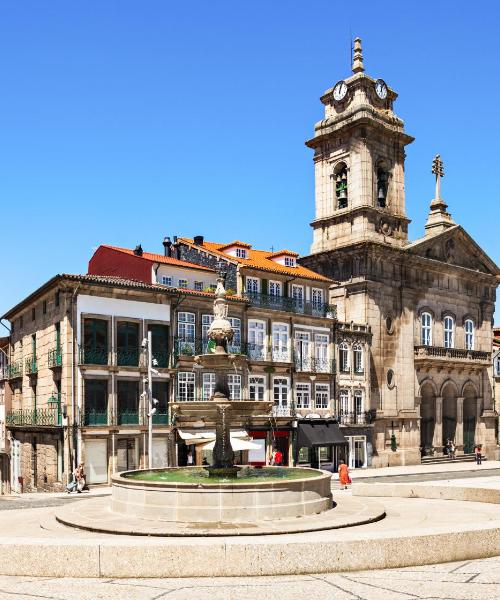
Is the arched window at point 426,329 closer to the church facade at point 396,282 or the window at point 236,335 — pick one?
the church facade at point 396,282

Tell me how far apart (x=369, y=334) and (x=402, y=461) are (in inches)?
338

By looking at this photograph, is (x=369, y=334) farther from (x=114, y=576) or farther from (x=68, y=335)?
(x=114, y=576)

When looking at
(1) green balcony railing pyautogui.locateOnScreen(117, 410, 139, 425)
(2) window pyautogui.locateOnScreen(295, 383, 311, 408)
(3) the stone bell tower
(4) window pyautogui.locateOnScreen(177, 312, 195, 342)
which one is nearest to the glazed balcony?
(3) the stone bell tower

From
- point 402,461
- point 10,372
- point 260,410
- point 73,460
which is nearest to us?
point 260,410

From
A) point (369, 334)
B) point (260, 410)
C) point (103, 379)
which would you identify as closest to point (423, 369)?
point (369, 334)

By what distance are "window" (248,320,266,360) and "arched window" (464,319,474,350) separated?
20311mm

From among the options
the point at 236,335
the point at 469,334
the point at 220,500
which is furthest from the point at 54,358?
the point at 469,334

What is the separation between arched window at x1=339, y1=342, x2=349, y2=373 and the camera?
47812 millimetres

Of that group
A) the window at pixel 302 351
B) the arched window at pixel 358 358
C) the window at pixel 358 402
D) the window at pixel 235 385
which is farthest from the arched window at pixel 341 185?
the window at pixel 235 385

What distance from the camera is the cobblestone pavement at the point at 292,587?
11.8 metres

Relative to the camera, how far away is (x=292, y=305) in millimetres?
45719

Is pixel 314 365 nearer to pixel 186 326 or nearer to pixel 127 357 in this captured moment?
pixel 186 326

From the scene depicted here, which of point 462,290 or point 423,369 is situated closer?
point 423,369

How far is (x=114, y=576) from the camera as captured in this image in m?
12.8
